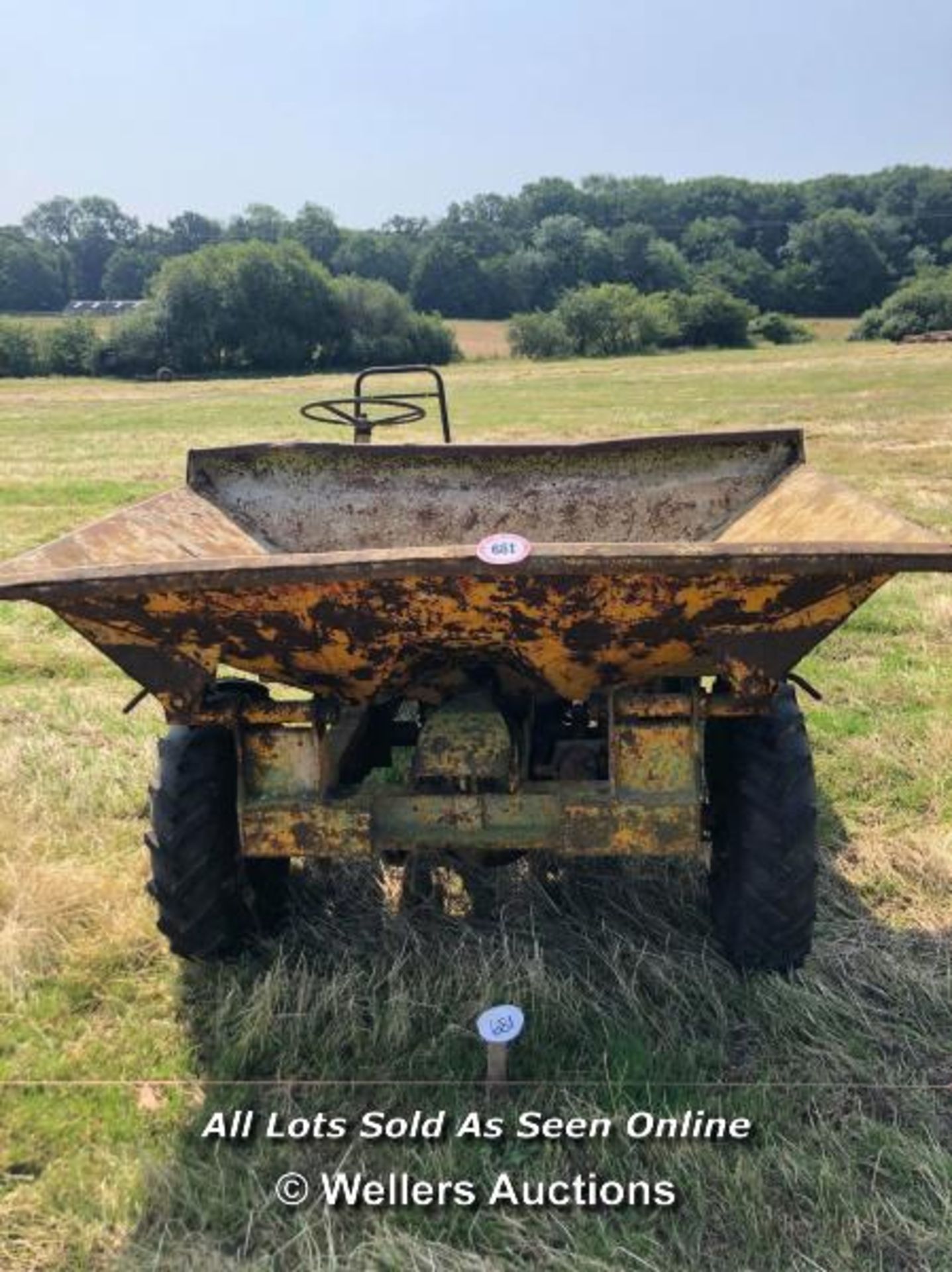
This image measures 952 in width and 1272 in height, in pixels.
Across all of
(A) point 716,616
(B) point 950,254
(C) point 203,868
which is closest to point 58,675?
(C) point 203,868

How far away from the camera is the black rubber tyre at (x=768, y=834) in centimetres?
280

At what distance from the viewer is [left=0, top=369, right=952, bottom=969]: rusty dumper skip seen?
2.25 metres

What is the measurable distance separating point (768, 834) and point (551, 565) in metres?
1.04

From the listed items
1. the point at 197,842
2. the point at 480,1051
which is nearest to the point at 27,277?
the point at 197,842

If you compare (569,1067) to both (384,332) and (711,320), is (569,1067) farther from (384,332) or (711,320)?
(711,320)

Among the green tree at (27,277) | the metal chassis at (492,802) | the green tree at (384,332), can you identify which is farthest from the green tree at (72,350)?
the metal chassis at (492,802)

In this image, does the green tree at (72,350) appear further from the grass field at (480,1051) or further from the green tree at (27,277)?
the green tree at (27,277)

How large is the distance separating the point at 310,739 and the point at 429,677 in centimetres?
33

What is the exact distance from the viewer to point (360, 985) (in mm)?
2961

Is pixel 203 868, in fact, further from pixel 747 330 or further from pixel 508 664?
pixel 747 330

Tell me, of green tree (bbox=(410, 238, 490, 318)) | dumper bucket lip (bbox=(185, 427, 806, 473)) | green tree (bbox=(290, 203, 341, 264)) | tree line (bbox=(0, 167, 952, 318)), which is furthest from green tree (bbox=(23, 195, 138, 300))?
dumper bucket lip (bbox=(185, 427, 806, 473))

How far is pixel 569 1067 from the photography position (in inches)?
105

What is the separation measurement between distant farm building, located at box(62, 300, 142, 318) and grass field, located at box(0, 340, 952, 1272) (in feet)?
295

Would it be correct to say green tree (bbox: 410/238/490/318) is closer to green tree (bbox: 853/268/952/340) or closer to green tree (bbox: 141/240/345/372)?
green tree (bbox: 141/240/345/372)
